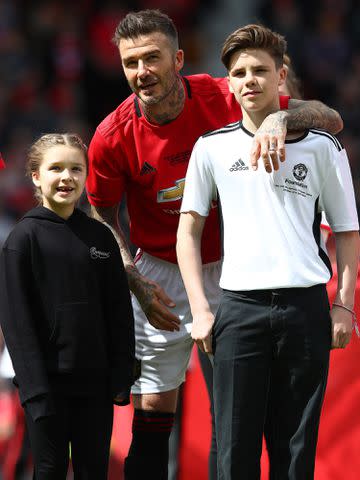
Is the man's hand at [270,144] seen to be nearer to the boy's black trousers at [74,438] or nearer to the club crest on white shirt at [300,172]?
the club crest on white shirt at [300,172]

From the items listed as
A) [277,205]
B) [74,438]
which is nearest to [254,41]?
[277,205]

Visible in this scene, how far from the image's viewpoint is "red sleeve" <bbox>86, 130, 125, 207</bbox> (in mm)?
4145

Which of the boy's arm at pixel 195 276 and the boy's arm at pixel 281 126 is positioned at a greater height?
the boy's arm at pixel 281 126

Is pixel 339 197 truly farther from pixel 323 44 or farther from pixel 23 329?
pixel 323 44

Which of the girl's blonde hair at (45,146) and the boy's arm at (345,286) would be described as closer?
the boy's arm at (345,286)

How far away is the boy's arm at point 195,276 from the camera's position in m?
3.45

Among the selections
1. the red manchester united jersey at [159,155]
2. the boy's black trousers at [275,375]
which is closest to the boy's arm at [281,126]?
the red manchester united jersey at [159,155]

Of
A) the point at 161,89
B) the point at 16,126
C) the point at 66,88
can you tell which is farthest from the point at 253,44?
the point at 66,88

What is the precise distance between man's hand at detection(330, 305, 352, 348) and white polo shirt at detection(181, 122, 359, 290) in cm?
12

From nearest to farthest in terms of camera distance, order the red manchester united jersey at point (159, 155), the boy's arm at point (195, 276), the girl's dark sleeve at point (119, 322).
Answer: the boy's arm at point (195, 276) → the girl's dark sleeve at point (119, 322) → the red manchester united jersey at point (159, 155)

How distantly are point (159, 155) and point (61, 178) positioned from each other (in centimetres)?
54

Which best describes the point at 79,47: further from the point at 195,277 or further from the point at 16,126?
the point at 195,277

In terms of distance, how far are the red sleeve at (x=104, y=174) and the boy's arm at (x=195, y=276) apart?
2.18 feet

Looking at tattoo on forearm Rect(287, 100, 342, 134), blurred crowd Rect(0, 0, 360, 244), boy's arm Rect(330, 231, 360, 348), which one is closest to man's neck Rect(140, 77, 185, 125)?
tattoo on forearm Rect(287, 100, 342, 134)
